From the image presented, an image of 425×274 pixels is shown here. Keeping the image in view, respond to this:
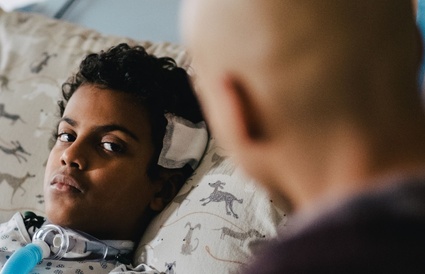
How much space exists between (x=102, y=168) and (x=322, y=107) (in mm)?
720

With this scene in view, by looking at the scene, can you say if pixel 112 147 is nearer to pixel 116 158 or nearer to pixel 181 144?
pixel 116 158

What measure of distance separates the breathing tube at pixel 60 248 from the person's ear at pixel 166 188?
0.39 ft

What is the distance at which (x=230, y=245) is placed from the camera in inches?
41.8

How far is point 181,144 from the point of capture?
50.3 inches

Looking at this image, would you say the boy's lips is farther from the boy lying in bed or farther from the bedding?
the bedding

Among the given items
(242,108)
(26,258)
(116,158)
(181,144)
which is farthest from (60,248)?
(242,108)

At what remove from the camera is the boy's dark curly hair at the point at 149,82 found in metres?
1.28

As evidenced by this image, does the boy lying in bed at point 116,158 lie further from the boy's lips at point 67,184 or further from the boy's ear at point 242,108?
the boy's ear at point 242,108

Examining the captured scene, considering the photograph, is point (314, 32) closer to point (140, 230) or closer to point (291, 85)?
point (291, 85)

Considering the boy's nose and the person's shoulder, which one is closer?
the person's shoulder

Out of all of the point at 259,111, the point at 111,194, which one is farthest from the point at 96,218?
the point at 259,111

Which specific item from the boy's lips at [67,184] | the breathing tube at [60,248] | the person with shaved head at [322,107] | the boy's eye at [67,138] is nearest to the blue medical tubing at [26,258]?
the breathing tube at [60,248]

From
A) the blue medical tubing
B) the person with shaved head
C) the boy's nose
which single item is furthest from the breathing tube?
the person with shaved head

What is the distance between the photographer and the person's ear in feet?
4.15
